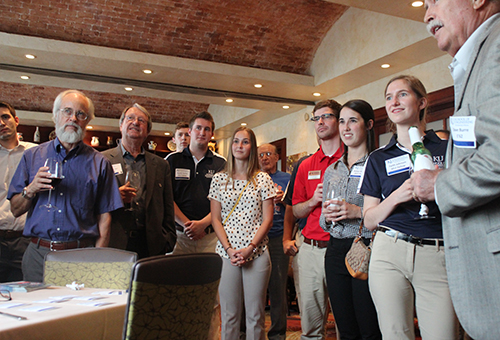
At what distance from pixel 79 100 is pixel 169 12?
426 cm

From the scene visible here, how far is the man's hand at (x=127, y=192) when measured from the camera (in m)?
2.73

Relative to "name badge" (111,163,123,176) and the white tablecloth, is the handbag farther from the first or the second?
"name badge" (111,163,123,176)

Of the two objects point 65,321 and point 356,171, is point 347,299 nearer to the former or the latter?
point 356,171

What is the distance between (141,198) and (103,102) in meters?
8.10

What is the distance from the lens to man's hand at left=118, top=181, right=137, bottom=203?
2730mm

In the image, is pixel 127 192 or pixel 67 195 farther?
pixel 127 192

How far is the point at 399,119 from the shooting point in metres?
1.89

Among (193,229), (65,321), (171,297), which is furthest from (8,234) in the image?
(171,297)

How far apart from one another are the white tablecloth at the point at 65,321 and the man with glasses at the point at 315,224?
52.6 inches

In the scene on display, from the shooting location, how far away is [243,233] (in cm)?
279

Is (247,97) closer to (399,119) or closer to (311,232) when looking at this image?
(311,232)

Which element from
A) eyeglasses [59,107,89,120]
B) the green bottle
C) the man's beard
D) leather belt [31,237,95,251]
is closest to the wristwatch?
leather belt [31,237,95,251]

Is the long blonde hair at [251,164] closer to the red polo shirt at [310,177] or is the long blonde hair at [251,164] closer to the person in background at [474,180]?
the red polo shirt at [310,177]

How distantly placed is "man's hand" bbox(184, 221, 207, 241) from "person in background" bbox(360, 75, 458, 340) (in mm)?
1647
